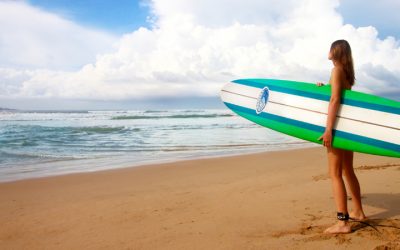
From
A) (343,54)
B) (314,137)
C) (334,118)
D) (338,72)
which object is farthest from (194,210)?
(343,54)

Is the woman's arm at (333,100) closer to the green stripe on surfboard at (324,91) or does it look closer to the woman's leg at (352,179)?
the woman's leg at (352,179)

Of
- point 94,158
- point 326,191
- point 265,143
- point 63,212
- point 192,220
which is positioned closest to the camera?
point 192,220

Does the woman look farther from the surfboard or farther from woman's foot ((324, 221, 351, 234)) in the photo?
the surfboard

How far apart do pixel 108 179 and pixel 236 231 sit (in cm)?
319

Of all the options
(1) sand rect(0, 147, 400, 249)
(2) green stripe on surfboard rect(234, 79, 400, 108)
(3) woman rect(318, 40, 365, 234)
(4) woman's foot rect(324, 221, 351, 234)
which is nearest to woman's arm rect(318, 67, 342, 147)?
(3) woman rect(318, 40, 365, 234)

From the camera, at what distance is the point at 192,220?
3.11 m

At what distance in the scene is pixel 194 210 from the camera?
343 cm

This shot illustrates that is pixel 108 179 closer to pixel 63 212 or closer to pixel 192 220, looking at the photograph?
pixel 63 212

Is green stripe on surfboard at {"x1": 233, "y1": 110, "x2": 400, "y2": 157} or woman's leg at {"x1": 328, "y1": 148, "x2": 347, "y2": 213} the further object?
green stripe on surfboard at {"x1": 233, "y1": 110, "x2": 400, "y2": 157}

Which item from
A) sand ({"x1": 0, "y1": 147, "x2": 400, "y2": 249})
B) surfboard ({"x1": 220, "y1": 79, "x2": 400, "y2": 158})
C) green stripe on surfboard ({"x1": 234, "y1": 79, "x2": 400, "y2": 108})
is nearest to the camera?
sand ({"x1": 0, "y1": 147, "x2": 400, "y2": 249})

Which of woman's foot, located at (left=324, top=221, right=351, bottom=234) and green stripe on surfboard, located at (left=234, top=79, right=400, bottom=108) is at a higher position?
green stripe on surfboard, located at (left=234, top=79, right=400, bottom=108)

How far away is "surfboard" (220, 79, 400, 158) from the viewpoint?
296cm

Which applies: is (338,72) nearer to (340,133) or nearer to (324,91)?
(340,133)

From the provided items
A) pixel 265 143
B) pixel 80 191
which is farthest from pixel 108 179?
pixel 265 143
